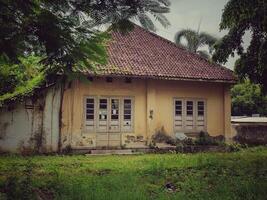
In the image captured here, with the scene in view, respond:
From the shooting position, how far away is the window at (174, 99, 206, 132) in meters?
19.4

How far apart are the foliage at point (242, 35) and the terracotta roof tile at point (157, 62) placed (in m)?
1.89

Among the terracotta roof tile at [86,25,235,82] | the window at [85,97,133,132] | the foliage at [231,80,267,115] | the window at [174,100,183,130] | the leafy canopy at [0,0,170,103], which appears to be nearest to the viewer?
the leafy canopy at [0,0,170,103]

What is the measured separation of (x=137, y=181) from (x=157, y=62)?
1126 centimetres

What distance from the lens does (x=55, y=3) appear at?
4660mm

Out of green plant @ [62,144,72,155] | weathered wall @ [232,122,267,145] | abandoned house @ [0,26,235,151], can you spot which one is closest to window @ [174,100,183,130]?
abandoned house @ [0,26,235,151]

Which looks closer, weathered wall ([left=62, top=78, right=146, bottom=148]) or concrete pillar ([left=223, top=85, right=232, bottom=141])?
weathered wall ([left=62, top=78, right=146, bottom=148])

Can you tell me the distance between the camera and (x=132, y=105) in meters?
18.6

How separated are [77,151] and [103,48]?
40.4 feet

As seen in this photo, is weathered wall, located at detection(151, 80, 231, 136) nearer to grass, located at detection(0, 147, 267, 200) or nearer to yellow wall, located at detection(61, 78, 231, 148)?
yellow wall, located at detection(61, 78, 231, 148)

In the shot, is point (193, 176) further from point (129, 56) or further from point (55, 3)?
point (129, 56)

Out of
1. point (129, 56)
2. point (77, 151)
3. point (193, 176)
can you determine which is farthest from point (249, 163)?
point (129, 56)

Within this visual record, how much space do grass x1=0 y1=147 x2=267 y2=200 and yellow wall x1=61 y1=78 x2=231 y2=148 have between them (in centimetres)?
411

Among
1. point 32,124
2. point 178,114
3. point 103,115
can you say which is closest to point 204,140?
point 178,114

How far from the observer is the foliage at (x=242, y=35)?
1274cm
